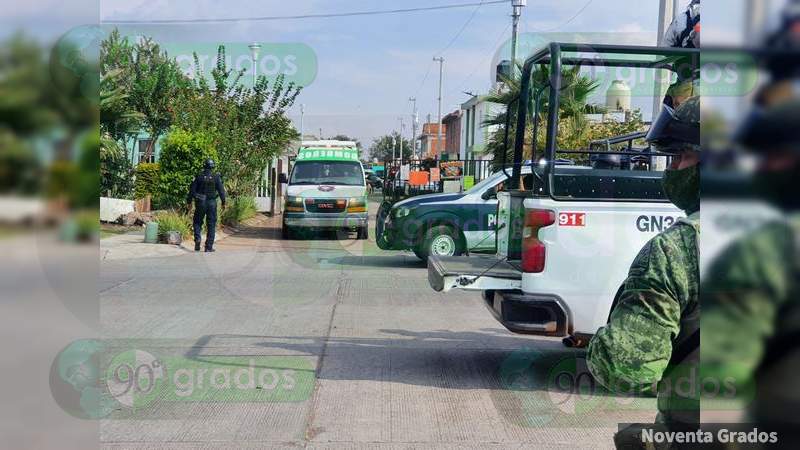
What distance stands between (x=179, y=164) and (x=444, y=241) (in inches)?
335

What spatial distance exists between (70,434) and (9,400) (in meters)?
0.32

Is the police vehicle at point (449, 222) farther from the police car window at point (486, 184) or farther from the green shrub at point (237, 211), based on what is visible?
Answer: the green shrub at point (237, 211)

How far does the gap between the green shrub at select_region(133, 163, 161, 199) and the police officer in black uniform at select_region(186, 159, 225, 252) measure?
13.0ft

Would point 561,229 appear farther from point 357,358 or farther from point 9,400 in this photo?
point 9,400

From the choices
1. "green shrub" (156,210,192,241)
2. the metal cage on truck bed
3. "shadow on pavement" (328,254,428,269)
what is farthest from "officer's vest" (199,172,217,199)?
the metal cage on truck bed

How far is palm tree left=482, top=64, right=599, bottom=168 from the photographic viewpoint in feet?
26.7

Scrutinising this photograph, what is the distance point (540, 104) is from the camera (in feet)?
27.8

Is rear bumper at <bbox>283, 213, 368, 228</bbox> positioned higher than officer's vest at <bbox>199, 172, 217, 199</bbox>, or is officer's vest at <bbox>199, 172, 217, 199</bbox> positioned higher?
officer's vest at <bbox>199, 172, 217, 199</bbox>

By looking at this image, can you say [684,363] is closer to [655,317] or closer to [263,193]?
[655,317]

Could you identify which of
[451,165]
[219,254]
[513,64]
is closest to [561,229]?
[219,254]

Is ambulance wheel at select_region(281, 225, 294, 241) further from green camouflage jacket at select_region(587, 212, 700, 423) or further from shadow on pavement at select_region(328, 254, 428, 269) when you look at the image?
green camouflage jacket at select_region(587, 212, 700, 423)

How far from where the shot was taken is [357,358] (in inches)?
280

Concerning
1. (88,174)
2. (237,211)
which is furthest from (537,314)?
(237,211)

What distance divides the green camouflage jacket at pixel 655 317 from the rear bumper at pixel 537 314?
3638 mm
